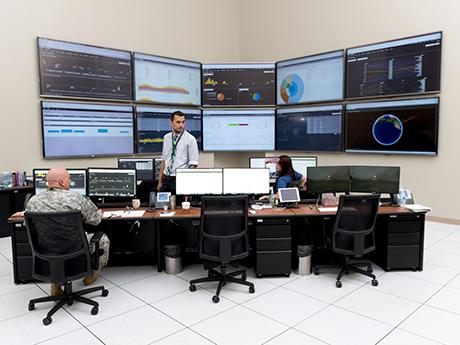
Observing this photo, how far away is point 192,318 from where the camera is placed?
291 cm

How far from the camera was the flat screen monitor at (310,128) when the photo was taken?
21.3ft

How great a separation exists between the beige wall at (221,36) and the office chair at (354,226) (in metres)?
2.67

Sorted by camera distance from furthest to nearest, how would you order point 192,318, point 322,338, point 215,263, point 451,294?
point 215,263 < point 451,294 < point 192,318 < point 322,338

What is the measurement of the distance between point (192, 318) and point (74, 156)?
3811mm

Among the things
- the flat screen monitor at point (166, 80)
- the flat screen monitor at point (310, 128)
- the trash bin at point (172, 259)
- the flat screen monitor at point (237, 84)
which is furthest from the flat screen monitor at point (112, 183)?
the flat screen monitor at point (310, 128)

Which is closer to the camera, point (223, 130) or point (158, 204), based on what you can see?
point (158, 204)

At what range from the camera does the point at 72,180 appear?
13.3 ft

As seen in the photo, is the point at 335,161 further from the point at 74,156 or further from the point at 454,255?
the point at 74,156

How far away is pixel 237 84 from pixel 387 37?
2.68 metres

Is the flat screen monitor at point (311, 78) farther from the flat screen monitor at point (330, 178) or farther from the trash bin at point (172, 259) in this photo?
the trash bin at point (172, 259)

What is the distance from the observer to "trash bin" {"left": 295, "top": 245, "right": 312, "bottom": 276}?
381 centimetres

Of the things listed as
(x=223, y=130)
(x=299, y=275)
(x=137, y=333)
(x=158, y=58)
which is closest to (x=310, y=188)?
(x=299, y=275)

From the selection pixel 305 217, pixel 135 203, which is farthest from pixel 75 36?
pixel 305 217

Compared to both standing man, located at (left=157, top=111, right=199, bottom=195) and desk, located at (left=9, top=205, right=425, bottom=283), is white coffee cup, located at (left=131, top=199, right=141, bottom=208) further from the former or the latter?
standing man, located at (left=157, top=111, right=199, bottom=195)
